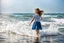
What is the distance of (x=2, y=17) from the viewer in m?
1.43

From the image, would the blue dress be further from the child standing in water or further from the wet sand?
the wet sand

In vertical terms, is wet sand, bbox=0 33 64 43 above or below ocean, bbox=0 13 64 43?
below

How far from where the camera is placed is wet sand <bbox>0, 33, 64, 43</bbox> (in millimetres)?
1410

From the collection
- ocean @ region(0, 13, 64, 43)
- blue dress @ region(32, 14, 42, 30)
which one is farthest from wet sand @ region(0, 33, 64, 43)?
blue dress @ region(32, 14, 42, 30)

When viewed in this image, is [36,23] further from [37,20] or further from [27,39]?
[27,39]

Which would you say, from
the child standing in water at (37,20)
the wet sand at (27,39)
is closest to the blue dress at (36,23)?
the child standing in water at (37,20)

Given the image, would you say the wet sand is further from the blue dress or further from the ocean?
the blue dress

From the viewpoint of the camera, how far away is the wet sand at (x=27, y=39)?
1410mm

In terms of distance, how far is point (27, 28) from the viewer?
55.9 inches

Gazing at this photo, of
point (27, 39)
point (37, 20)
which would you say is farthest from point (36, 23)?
point (27, 39)

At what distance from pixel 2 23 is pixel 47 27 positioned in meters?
0.46

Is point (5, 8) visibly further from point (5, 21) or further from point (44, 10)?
point (44, 10)

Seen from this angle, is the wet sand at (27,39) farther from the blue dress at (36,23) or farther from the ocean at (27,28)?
the blue dress at (36,23)

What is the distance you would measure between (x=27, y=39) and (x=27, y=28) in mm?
111
